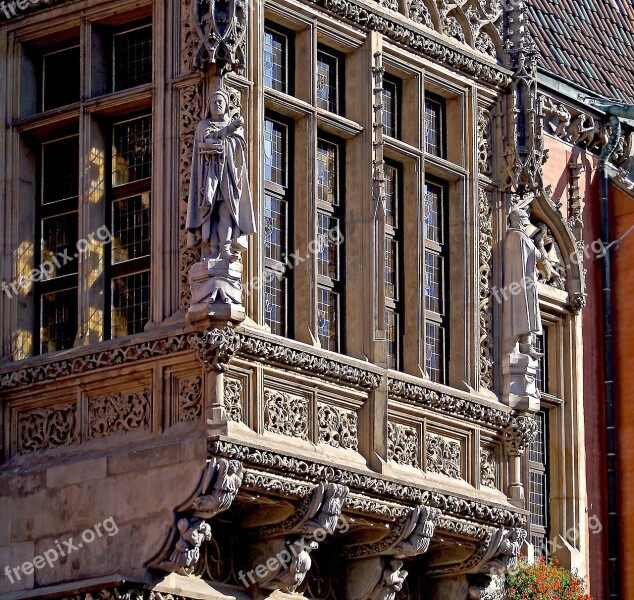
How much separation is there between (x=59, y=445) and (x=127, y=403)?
912mm

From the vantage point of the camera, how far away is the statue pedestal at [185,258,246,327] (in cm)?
2397

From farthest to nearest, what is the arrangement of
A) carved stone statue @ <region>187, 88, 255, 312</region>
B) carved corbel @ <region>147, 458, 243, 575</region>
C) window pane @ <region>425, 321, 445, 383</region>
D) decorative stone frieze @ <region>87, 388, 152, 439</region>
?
window pane @ <region>425, 321, 445, 383</region>
decorative stone frieze @ <region>87, 388, 152, 439</region>
carved stone statue @ <region>187, 88, 255, 312</region>
carved corbel @ <region>147, 458, 243, 575</region>

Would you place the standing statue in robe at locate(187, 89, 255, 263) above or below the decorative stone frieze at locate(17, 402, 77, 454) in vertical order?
above

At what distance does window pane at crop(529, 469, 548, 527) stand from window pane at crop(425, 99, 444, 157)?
4295 mm

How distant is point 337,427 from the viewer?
2556 cm

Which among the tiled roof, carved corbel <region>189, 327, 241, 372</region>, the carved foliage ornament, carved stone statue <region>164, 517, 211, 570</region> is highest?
the tiled roof

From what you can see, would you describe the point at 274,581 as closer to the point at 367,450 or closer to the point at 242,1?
the point at 367,450

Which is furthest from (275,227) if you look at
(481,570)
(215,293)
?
(481,570)

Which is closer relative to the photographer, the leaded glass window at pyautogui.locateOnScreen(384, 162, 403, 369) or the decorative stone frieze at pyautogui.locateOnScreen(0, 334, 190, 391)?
the decorative stone frieze at pyautogui.locateOnScreen(0, 334, 190, 391)

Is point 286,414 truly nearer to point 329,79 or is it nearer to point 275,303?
point 275,303

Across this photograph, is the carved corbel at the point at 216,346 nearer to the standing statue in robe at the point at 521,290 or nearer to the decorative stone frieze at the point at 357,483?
the decorative stone frieze at the point at 357,483

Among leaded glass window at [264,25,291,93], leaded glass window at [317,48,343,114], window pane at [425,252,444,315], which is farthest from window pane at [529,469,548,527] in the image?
leaded glass window at [264,25,291,93]

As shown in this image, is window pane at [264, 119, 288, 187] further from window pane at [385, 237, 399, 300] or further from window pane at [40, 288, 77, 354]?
window pane at [40, 288, 77, 354]

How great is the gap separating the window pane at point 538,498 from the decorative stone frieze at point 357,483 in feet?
7.58
